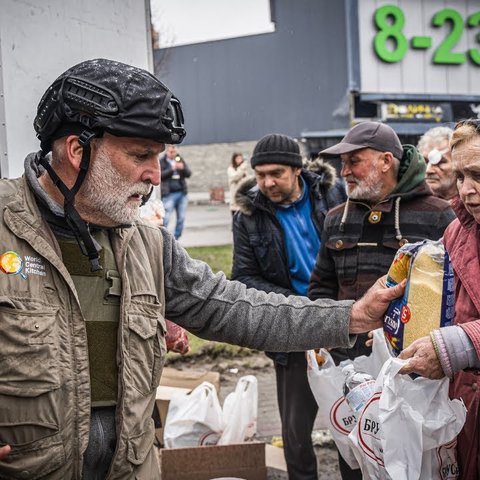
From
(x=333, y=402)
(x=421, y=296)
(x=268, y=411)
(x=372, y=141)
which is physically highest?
(x=372, y=141)

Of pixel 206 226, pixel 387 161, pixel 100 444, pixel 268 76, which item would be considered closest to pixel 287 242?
pixel 387 161

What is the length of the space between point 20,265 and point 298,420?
8.36 ft

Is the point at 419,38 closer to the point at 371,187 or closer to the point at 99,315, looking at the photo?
the point at 371,187

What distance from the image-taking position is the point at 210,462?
13.0 ft

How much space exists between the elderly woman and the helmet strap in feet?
3.51

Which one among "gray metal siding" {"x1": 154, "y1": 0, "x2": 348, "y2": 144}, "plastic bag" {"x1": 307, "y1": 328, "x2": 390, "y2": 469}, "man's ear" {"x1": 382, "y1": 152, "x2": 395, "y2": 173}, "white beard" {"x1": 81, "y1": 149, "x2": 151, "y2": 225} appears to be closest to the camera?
"white beard" {"x1": 81, "y1": 149, "x2": 151, "y2": 225}

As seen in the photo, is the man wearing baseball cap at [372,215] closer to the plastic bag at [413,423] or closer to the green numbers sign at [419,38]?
the plastic bag at [413,423]

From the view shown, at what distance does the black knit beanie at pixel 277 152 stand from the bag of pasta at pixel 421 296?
6.16 feet

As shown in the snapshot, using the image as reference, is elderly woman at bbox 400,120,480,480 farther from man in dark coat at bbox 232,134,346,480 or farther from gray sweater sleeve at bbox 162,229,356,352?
man in dark coat at bbox 232,134,346,480

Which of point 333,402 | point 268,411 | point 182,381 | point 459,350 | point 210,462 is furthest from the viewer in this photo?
point 268,411

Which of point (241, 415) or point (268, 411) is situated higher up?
point (241, 415)

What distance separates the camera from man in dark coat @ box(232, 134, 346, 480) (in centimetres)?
412

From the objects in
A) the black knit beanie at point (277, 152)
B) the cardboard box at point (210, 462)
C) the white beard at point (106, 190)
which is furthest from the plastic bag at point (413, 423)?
the black knit beanie at point (277, 152)

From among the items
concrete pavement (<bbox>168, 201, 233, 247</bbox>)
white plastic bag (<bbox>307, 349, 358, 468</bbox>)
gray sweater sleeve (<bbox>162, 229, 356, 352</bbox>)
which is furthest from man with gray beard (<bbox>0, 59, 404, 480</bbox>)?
concrete pavement (<bbox>168, 201, 233, 247</bbox>)
